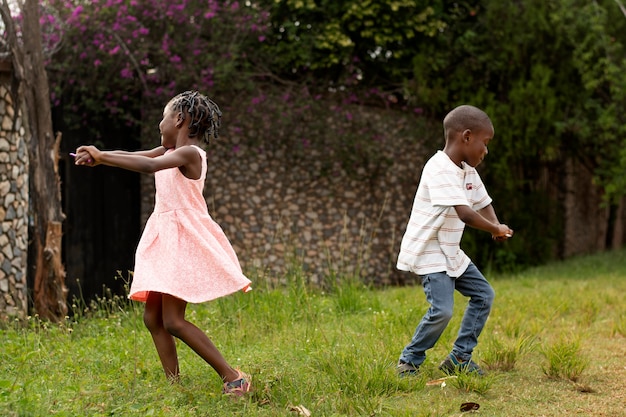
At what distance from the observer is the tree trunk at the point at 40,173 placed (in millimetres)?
7352

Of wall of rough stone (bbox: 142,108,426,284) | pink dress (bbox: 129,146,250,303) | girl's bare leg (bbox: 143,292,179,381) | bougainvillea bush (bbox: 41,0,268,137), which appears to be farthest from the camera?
wall of rough stone (bbox: 142,108,426,284)

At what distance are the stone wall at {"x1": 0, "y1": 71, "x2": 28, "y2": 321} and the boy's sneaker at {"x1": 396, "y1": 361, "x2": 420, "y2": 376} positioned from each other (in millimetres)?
4056

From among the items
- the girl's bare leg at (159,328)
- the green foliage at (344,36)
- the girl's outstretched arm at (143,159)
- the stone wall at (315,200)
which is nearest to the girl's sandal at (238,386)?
the girl's bare leg at (159,328)

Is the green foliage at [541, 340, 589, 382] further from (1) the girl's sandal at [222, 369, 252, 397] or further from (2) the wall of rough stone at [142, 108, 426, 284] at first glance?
(2) the wall of rough stone at [142, 108, 426, 284]

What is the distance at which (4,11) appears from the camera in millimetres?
7094

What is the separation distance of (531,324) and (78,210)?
6073mm

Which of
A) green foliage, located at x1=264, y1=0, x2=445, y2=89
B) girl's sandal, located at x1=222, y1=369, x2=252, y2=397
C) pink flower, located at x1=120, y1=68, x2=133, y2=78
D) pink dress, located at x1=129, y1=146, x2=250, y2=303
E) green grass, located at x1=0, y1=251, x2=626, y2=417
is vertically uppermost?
green foliage, located at x1=264, y1=0, x2=445, y2=89

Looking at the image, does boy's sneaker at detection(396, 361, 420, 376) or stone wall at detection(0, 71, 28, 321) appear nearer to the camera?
boy's sneaker at detection(396, 361, 420, 376)

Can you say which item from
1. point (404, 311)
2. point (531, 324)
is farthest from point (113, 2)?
point (531, 324)

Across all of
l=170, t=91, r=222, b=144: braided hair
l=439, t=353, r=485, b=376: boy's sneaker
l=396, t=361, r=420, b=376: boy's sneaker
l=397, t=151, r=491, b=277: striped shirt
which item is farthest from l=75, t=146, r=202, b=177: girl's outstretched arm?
l=439, t=353, r=485, b=376: boy's sneaker

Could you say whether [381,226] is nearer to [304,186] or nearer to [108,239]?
[304,186]

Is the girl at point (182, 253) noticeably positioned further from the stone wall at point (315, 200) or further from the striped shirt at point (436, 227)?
the stone wall at point (315, 200)

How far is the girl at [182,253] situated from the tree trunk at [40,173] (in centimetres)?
354

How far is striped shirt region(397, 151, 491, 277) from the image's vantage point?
171 inches
